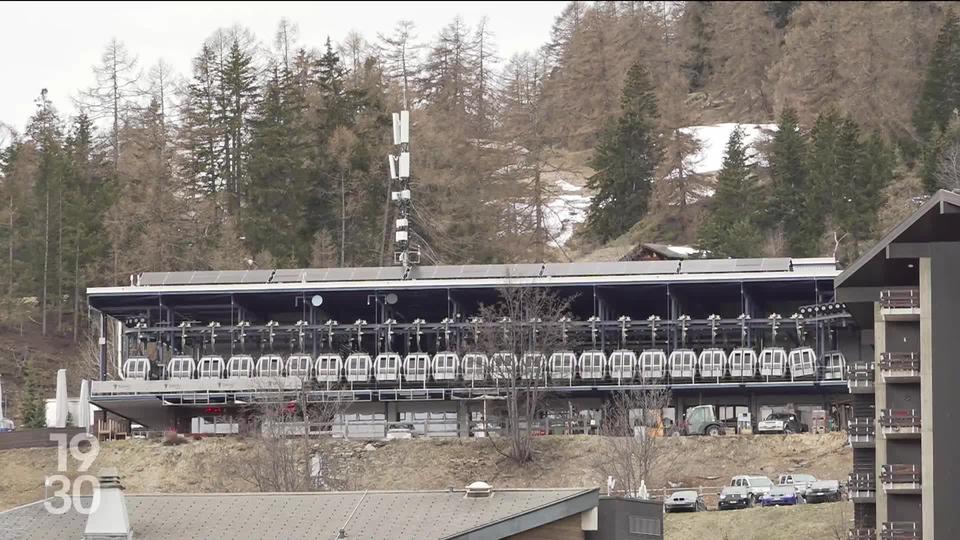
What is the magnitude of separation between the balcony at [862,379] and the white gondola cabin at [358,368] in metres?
37.4

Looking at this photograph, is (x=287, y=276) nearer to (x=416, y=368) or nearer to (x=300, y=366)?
(x=300, y=366)

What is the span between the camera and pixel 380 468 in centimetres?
10725

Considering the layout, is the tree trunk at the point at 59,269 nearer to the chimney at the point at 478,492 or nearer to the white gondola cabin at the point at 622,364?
the white gondola cabin at the point at 622,364

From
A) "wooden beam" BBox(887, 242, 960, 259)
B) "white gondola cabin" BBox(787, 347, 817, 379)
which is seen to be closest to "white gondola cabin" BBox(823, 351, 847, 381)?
"white gondola cabin" BBox(787, 347, 817, 379)

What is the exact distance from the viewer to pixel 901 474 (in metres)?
75.9

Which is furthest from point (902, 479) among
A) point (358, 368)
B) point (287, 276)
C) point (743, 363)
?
point (287, 276)

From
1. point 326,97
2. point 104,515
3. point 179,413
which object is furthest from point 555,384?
point 104,515

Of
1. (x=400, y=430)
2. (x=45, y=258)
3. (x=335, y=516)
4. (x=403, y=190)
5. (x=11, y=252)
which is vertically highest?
(x=403, y=190)

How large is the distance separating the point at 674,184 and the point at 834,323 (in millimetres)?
50539

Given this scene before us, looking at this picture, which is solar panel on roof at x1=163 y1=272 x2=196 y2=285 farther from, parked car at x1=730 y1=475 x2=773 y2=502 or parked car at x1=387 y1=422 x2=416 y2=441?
parked car at x1=730 y1=475 x2=773 y2=502

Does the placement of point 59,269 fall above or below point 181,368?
above

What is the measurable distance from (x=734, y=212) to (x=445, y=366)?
38.2 metres

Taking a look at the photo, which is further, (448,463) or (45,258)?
(45,258)

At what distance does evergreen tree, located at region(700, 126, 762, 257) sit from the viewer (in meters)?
138
